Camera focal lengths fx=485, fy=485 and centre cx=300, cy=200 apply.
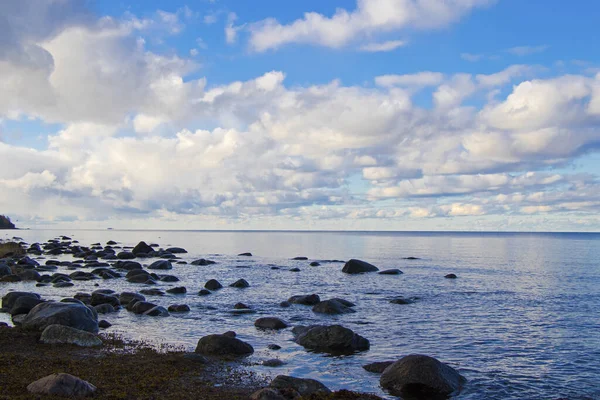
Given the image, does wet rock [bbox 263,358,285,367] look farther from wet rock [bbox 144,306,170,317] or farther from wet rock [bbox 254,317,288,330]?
wet rock [bbox 144,306,170,317]

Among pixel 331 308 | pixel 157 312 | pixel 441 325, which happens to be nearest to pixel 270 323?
pixel 331 308

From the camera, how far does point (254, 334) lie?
22641mm

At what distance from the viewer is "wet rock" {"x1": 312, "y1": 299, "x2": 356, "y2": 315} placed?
28041mm

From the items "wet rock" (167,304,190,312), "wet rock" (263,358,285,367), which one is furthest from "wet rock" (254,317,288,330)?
"wet rock" (263,358,285,367)

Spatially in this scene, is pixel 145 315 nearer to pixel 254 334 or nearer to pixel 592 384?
pixel 254 334

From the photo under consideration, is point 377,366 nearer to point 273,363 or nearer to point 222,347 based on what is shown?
point 273,363

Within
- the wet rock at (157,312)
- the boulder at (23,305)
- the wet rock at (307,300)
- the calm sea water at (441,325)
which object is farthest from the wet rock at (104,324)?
the wet rock at (307,300)

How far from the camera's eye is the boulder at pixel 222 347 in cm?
1877

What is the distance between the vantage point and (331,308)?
2819 cm

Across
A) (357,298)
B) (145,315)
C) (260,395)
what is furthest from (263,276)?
(260,395)

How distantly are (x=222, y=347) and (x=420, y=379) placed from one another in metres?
7.73

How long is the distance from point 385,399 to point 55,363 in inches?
419

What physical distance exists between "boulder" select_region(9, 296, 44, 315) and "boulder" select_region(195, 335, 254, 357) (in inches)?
468

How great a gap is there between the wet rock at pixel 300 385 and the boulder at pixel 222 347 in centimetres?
449
